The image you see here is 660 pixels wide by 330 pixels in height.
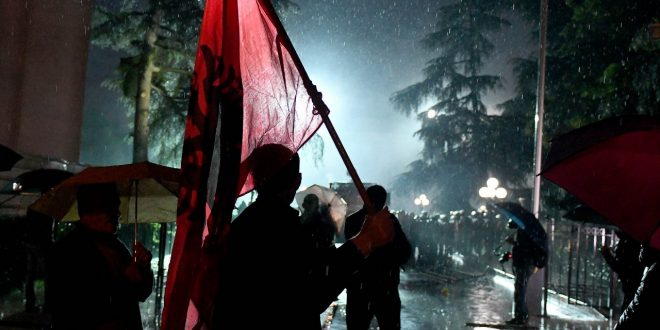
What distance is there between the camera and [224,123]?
2.95m

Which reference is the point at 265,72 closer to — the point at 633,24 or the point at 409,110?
the point at 633,24

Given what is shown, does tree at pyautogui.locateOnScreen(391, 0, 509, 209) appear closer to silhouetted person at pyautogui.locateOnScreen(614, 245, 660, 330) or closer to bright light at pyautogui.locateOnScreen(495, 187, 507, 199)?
bright light at pyautogui.locateOnScreen(495, 187, 507, 199)

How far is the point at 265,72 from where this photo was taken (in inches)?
131

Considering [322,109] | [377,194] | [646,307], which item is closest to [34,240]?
[377,194]

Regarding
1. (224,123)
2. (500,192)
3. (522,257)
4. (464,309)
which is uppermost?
(500,192)

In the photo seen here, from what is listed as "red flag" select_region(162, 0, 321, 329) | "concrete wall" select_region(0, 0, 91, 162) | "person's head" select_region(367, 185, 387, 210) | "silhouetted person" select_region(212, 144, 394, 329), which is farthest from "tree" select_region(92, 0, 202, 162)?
"silhouetted person" select_region(212, 144, 394, 329)

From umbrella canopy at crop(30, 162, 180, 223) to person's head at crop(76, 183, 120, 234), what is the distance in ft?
0.20

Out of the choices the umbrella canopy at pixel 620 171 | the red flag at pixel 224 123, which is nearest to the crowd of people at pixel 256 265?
the red flag at pixel 224 123

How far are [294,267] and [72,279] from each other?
1553 mm

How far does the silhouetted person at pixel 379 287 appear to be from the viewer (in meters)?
6.45

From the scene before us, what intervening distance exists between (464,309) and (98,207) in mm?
10546

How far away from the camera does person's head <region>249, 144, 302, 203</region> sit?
2906mm

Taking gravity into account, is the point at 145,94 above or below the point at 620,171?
above

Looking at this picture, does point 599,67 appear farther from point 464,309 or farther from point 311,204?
point 311,204
